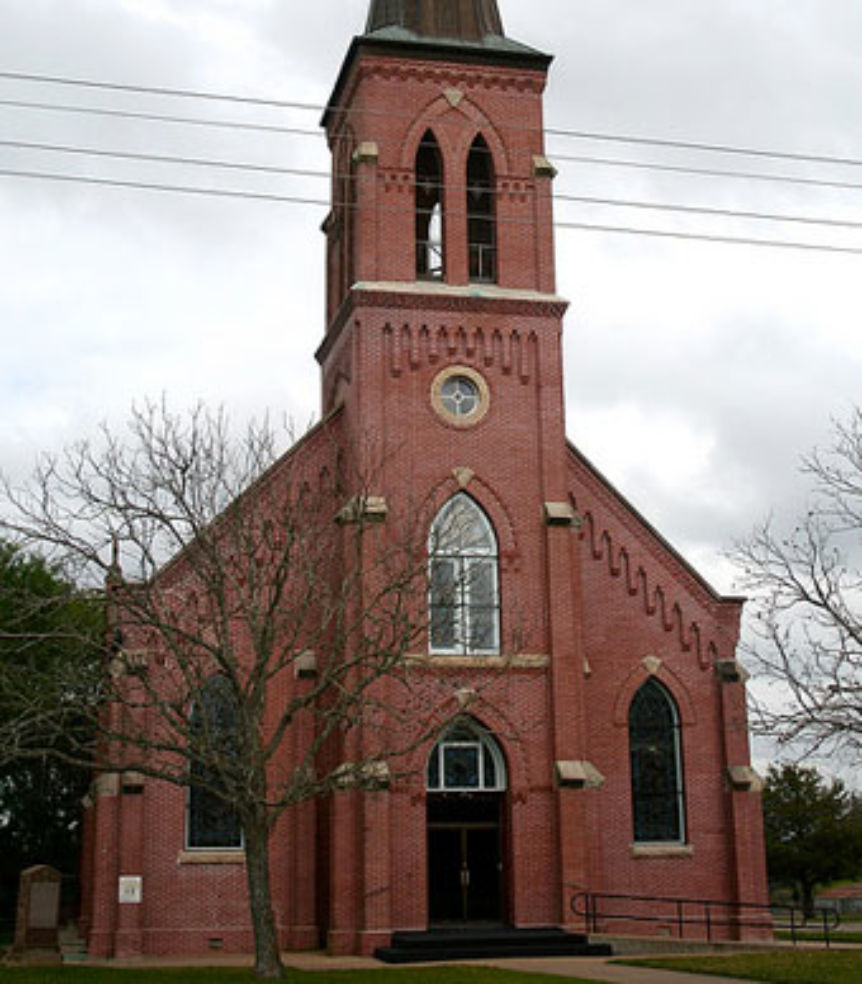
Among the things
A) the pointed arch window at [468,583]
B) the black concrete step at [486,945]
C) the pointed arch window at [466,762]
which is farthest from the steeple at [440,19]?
the black concrete step at [486,945]

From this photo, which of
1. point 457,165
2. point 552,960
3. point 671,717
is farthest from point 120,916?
point 457,165

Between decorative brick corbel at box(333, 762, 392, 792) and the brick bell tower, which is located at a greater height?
the brick bell tower

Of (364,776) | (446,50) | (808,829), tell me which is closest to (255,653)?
(364,776)

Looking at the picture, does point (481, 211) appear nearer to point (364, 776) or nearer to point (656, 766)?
point (656, 766)

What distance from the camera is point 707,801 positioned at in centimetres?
2766

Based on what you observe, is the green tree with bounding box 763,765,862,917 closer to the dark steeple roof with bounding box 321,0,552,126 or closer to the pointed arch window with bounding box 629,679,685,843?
the pointed arch window with bounding box 629,679,685,843

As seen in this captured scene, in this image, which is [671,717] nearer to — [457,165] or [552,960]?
[552,960]

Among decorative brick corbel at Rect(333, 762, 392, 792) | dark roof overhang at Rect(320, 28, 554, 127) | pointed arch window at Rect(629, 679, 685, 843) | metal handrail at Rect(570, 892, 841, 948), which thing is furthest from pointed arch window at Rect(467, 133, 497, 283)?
metal handrail at Rect(570, 892, 841, 948)

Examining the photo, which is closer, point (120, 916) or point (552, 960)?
point (552, 960)

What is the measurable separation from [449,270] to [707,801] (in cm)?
1186

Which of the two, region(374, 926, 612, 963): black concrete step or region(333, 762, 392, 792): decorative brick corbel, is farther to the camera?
region(374, 926, 612, 963): black concrete step

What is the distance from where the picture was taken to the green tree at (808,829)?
4756 centimetres

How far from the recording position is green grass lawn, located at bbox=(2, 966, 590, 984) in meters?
19.3

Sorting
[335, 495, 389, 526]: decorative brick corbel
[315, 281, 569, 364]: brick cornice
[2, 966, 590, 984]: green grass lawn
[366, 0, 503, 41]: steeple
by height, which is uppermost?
[366, 0, 503, 41]: steeple
